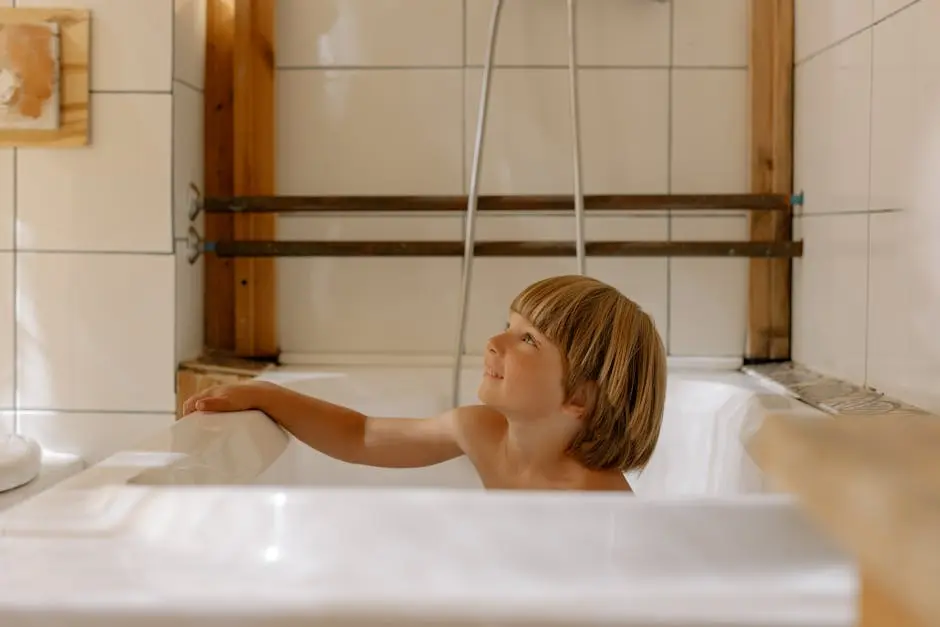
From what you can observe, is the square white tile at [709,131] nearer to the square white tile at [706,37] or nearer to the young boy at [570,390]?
the square white tile at [706,37]

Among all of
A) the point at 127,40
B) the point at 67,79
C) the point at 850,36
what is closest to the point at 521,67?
the point at 850,36

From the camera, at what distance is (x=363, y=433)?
4.65ft

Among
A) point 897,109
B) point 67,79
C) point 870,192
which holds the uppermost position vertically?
point 67,79

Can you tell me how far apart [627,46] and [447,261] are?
21.3 inches

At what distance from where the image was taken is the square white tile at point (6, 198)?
1.73m

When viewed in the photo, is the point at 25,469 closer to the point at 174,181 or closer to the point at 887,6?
the point at 174,181

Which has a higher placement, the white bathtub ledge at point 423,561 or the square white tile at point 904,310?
the square white tile at point 904,310

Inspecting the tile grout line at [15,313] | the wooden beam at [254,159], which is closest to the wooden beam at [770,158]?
the wooden beam at [254,159]

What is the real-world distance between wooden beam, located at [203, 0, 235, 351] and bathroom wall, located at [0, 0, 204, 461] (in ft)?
0.60

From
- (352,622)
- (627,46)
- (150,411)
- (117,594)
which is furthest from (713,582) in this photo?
(627,46)

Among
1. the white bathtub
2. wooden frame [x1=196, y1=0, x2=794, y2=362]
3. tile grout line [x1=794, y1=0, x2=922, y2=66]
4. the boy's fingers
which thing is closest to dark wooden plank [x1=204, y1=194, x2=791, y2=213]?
wooden frame [x1=196, y1=0, x2=794, y2=362]

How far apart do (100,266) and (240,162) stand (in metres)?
0.34

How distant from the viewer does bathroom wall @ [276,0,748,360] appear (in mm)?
1909

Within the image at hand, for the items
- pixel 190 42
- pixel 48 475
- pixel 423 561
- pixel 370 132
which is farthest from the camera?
pixel 370 132
